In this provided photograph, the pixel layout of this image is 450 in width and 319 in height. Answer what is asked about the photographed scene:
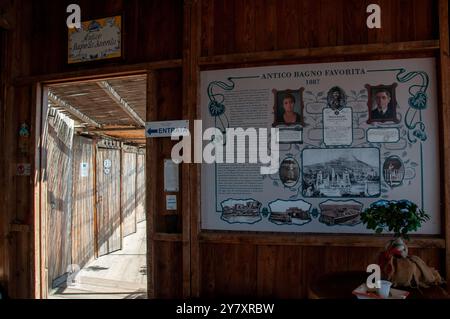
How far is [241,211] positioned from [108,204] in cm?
503

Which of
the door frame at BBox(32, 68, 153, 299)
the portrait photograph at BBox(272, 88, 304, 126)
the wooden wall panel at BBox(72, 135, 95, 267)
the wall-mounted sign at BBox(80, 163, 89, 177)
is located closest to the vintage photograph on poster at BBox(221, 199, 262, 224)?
the portrait photograph at BBox(272, 88, 304, 126)

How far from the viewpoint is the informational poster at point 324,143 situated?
7.50ft

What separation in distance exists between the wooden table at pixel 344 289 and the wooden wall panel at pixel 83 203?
4.38m

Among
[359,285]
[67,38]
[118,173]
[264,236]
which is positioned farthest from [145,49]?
[118,173]

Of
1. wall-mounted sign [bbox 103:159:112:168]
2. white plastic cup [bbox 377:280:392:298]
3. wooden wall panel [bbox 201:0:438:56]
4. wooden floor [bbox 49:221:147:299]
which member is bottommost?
wooden floor [bbox 49:221:147:299]

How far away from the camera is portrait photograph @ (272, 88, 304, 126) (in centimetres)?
242

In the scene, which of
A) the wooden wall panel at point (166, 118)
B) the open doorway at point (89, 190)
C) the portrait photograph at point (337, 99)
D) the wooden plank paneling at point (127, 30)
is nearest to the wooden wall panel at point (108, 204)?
the open doorway at point (89, 190)

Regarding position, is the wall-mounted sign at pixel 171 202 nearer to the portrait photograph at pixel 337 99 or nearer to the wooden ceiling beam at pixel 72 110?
the portrait photograph at pixel 337 99

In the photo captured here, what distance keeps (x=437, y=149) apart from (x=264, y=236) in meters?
1.36

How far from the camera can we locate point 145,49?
268cm

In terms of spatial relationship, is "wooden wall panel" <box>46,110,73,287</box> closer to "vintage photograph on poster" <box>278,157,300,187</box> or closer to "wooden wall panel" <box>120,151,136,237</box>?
"wooden wall panel" <box>120,151,136,237</box>

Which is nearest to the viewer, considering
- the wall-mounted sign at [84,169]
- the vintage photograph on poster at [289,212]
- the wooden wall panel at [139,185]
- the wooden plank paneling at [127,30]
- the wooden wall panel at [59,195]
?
the vintage photograph on poster at [289,212]

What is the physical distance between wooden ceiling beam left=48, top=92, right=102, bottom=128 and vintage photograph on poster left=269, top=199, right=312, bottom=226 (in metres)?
2.93

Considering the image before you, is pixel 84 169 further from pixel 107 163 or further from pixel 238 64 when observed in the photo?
pixel 238 64
